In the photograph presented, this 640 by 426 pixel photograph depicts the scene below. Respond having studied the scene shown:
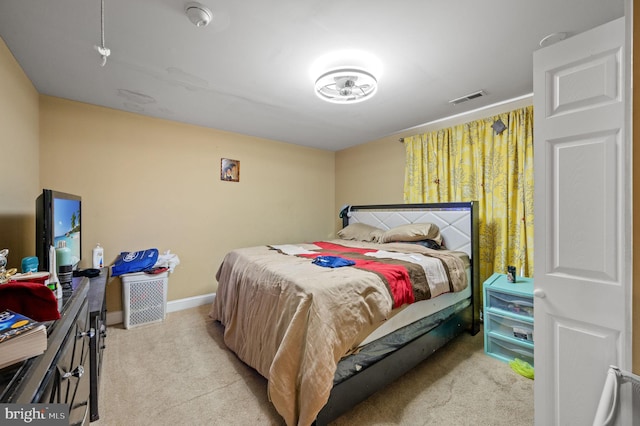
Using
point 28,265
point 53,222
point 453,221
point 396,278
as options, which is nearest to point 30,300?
point 28,265

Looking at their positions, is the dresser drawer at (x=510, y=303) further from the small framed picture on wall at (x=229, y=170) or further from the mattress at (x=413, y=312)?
the small framed picture on wall at (x=229, y=170)

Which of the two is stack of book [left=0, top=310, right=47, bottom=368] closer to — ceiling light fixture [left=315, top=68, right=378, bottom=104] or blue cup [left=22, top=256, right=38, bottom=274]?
blue cup [left=22, top=256, right=38, bottom=274]

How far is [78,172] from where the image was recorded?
2695 millimetres

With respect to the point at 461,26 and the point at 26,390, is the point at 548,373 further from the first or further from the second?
the point at 461,26

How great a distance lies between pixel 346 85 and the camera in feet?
7.02

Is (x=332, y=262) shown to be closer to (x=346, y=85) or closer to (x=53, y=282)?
(x=346, y=85)

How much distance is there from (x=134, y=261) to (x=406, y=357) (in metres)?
2.86

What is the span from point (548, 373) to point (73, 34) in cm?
335

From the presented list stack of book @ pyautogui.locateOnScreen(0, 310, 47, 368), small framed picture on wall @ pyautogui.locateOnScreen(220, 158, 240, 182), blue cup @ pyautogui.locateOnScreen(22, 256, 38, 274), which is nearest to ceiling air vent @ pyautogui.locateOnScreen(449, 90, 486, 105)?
small framed picture on wall @ pyautogui.locateOnScreen(220, 158, 240, 182)

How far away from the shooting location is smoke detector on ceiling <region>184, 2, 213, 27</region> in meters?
1.42

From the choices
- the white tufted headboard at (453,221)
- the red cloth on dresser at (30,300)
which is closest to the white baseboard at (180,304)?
the red cloth on dresser at (30,300)

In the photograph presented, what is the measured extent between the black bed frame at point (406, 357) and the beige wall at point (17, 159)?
2.46 m

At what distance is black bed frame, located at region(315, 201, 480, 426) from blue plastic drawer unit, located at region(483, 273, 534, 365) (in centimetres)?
28

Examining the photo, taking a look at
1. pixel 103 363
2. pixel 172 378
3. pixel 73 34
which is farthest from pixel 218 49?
pixel 103 363
